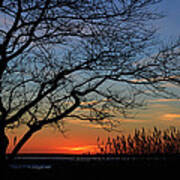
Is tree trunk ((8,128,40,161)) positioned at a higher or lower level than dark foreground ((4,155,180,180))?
higher

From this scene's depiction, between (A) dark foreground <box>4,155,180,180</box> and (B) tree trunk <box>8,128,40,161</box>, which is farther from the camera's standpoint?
(B) tree trunk <box>8,128,40,161</box>

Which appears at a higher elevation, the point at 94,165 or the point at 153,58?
the point at 153,58

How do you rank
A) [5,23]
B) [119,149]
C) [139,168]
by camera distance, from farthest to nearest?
[119,149] < [139,168] < [5,23]

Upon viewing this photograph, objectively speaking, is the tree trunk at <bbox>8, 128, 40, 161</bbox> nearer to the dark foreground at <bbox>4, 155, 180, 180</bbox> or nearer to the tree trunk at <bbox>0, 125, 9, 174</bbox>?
the tree trunk at <bbox>0, 125, 9, 174</bbox>

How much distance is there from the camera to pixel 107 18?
9.59 metres

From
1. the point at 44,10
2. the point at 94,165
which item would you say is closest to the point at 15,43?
the point at 44,10

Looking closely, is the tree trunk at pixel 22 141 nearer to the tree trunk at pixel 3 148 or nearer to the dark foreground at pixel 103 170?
the tree trunk at pixel 3 148

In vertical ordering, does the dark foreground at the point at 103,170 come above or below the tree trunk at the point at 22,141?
below

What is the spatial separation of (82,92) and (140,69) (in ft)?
8.17

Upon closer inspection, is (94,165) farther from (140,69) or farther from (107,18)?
(107,18)

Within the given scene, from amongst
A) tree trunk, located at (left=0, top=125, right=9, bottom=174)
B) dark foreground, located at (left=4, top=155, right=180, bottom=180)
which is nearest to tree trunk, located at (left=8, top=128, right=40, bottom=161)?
tree trunk, located at (left=0, top=125, right=9, bottom=174)

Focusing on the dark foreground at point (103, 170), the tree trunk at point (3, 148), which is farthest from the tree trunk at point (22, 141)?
the dark foreground at point (103, 170)

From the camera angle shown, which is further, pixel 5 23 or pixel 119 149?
pixel 119 149

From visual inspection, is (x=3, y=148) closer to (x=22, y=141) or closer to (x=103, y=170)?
(x=22, y=141)
